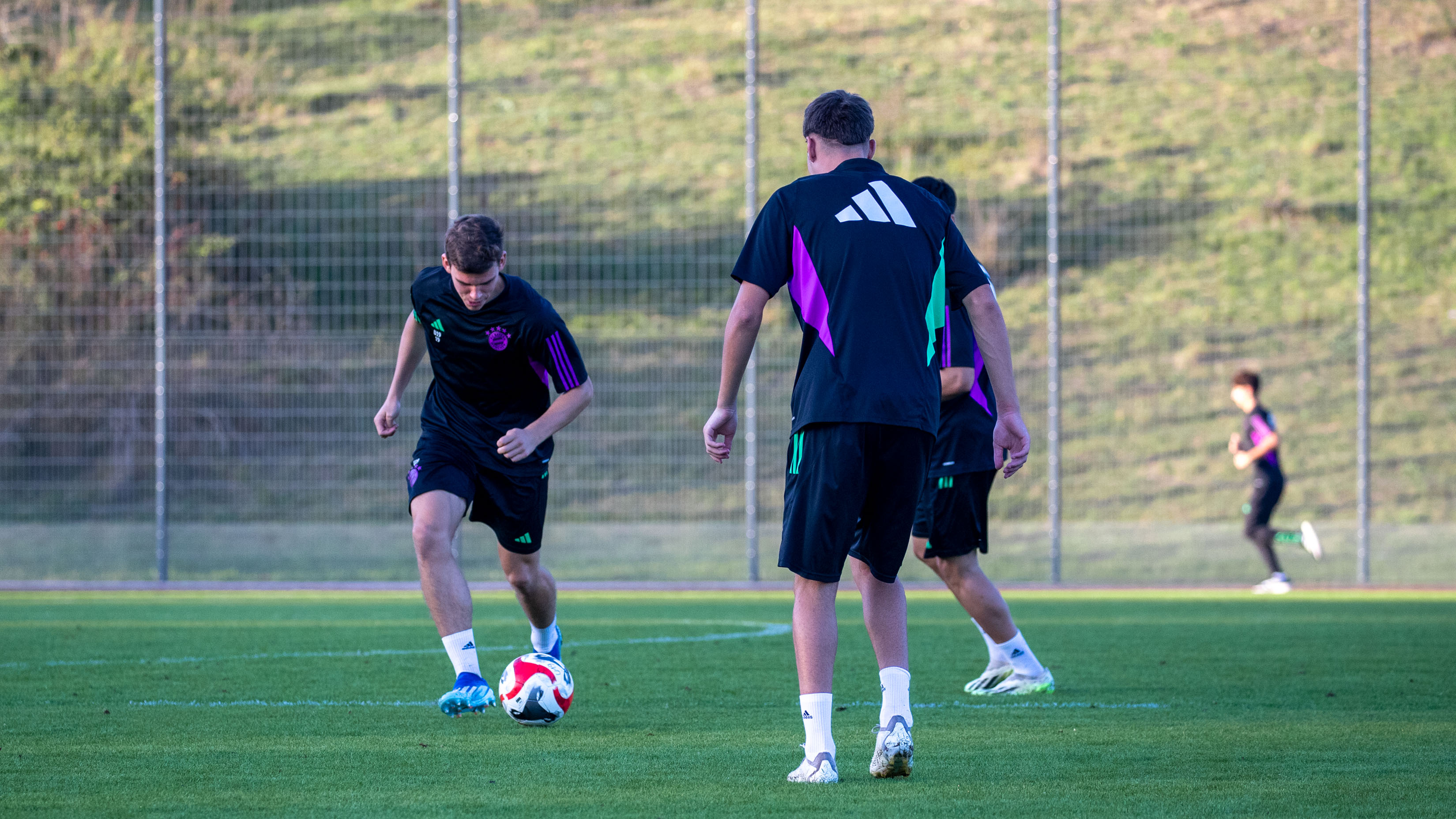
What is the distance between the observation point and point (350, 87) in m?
24.7

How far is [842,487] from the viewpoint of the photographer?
4082 mm

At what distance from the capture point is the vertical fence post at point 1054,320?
13.7 metres

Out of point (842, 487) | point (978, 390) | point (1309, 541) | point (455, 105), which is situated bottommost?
point (1309, 541)

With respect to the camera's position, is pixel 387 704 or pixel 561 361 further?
pixel 561 361

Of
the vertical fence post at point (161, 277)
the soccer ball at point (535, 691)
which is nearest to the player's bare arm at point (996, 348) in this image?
the soccer ball at point (535, 691)

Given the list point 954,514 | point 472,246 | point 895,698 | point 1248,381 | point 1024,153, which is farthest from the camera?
point 1024,153

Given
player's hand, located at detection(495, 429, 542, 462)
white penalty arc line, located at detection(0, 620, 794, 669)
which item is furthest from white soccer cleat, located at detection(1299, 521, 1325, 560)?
player's hand, located at detection(495, 429, 542, 462)

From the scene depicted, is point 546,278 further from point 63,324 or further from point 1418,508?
point 1418,508

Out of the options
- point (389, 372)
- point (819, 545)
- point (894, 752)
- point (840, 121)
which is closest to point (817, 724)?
point (894, 752)

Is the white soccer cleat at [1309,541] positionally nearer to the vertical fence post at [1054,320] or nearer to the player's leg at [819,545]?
the vertical fence post at [1054,320]

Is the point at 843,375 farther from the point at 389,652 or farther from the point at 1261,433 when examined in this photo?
the point at 1261,433

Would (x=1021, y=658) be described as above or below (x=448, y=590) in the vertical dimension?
below

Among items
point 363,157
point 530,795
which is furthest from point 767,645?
point 363,157

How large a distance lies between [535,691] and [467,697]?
0.82 ft
